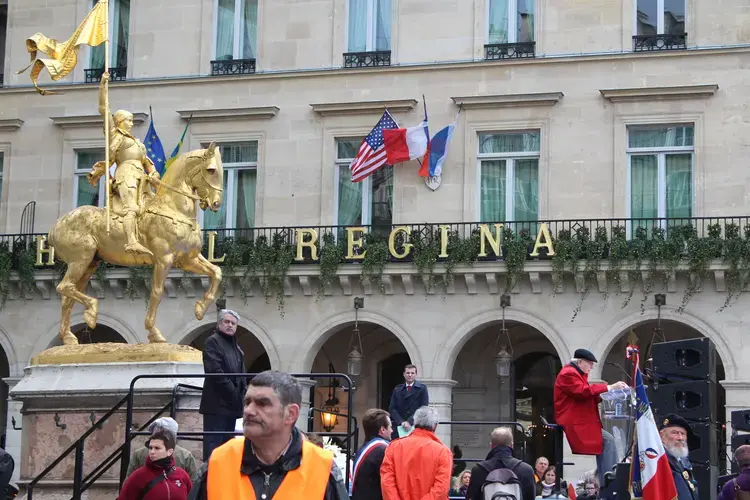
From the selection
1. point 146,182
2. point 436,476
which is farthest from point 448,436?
point 436,476

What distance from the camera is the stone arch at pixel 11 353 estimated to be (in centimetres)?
3077

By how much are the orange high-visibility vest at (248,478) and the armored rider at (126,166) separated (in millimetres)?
9163

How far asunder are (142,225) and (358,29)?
16.6m

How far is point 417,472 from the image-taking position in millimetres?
10859

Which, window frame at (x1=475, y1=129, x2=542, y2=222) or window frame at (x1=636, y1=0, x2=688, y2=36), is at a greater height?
window frame at (x1=636, y1=0, x2=688, y2=36)

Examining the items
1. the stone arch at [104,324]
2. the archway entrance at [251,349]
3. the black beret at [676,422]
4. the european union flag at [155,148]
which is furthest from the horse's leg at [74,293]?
the archway entrance at [251,349]

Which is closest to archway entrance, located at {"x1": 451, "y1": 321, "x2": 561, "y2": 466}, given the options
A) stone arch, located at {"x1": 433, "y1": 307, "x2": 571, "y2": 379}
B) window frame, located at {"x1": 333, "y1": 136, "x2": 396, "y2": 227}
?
stone arch, located at {"x1": 433, "y1": 307, "x2": 571, "y2": 379}

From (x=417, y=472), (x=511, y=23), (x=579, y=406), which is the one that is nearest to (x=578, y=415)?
(x=579, y=406)

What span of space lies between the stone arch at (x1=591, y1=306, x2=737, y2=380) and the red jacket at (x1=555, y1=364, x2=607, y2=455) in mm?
14547

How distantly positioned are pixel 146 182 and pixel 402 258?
538 inches

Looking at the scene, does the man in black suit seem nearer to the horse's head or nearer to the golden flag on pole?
the horse's head

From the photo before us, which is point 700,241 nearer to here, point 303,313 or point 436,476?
point 303,313

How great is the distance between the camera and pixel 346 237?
A: 97.0 feet

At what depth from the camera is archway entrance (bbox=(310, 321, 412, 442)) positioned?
31.7m
